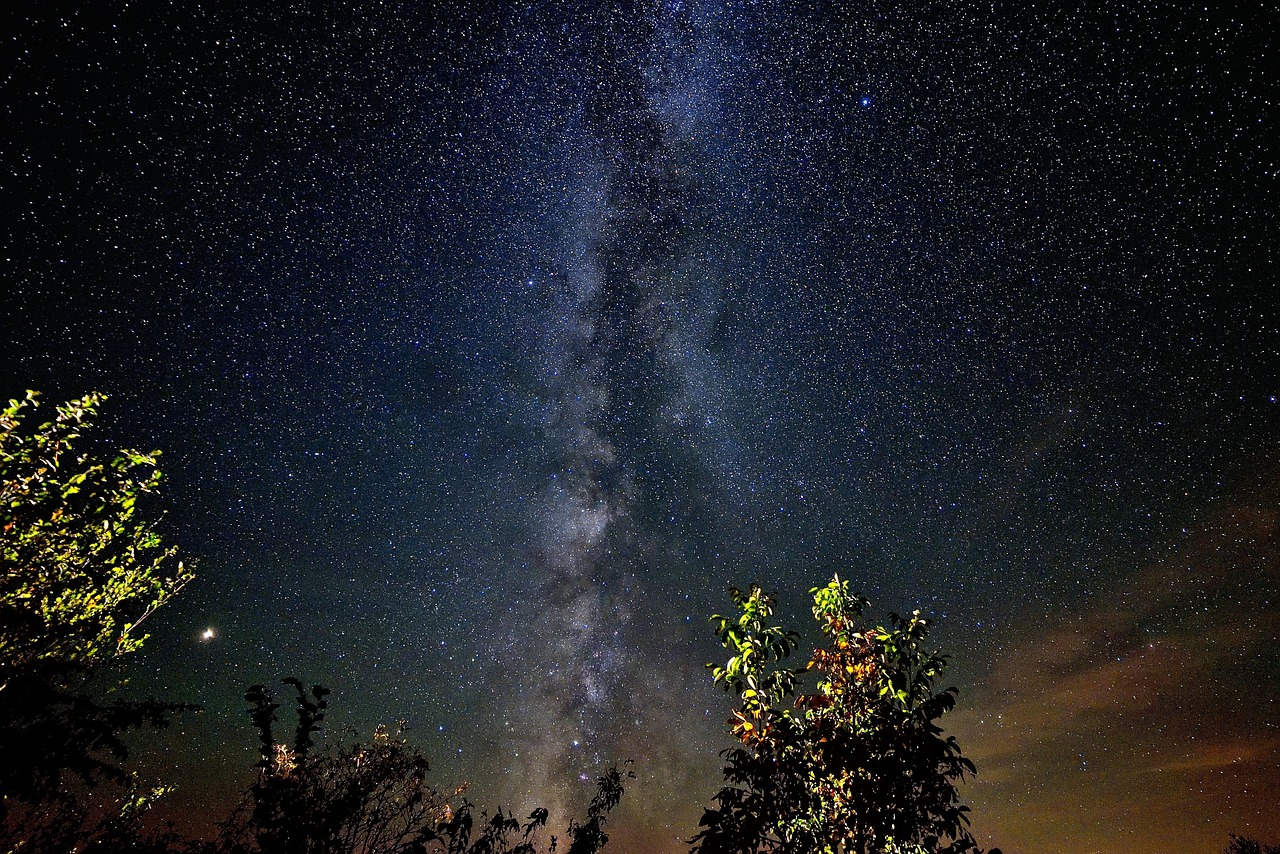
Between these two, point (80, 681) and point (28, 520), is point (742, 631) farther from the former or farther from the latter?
point (80, 681)

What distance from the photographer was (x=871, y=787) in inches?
180

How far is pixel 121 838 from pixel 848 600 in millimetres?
12850

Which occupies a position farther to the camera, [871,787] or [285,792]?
[285,792]

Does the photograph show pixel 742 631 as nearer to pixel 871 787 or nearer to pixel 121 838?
pixel 871 787

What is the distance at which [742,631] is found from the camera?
5.38 m

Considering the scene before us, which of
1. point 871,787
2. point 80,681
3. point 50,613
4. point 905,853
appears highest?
point 50,613

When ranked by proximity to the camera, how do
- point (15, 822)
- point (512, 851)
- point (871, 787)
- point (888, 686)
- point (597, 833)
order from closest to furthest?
1. point (871, 787)
2. point (888, 686)
3. point (15, 822)
4. point (512, 851)
5. point (597, 833)

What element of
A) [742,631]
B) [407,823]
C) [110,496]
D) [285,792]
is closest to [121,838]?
[285,792]

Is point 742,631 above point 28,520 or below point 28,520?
below

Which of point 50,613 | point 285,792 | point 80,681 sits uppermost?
point 50,613

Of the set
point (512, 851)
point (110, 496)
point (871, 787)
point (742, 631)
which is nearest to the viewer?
point (871, 787)

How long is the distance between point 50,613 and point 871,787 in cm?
1014

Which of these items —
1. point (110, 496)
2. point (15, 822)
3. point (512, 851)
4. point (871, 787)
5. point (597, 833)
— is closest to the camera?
point (871, 787)

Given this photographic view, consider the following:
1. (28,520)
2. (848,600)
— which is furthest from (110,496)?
(848,600)
